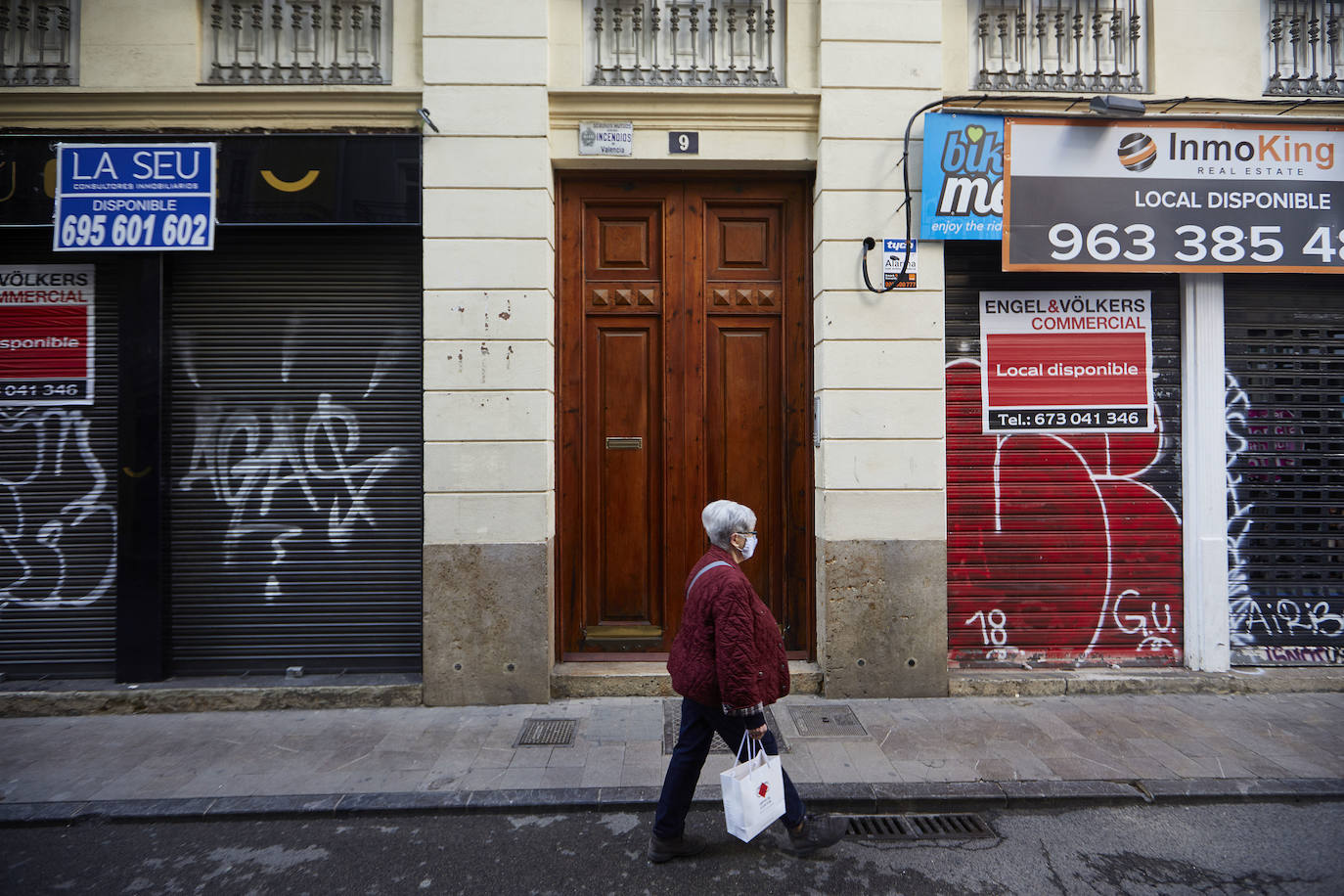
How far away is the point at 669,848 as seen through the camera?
12.2ft

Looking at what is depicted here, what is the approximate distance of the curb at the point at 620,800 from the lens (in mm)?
4258

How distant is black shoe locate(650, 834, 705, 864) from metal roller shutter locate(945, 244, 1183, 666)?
12.0 feet

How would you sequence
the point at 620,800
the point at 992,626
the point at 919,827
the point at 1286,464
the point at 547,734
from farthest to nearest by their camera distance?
1. the point at 1286,464
2. the point at 992,626
3. the point at 547,734
4. the point at 620,800
5. the point at 919,827

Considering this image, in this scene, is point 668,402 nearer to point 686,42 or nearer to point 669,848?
point 686,42

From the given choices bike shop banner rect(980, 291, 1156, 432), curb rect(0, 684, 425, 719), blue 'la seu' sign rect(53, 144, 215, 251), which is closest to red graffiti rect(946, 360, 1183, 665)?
bike shop banner rect(980, 291, 1156, 432)

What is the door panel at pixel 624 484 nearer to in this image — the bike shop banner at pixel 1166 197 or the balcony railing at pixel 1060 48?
the bike shop banner at pixel 1166 197

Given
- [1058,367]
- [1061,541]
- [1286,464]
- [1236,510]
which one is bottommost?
[1061,541]

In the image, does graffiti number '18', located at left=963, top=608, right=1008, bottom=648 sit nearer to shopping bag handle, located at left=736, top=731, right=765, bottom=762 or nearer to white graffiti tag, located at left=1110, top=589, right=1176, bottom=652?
white graffiti tag, located at left=1110, top=589, right=1176, bottom=652

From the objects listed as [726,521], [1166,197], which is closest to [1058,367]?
[1166,197]

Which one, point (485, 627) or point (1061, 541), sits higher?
point (1061, 541)

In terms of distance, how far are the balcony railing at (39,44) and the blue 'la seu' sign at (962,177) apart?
7206 millimetres

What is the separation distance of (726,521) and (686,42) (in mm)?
4783

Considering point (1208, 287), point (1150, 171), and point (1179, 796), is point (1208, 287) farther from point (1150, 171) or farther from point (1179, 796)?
point (1179, 796)

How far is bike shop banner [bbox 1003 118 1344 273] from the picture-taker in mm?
6172
